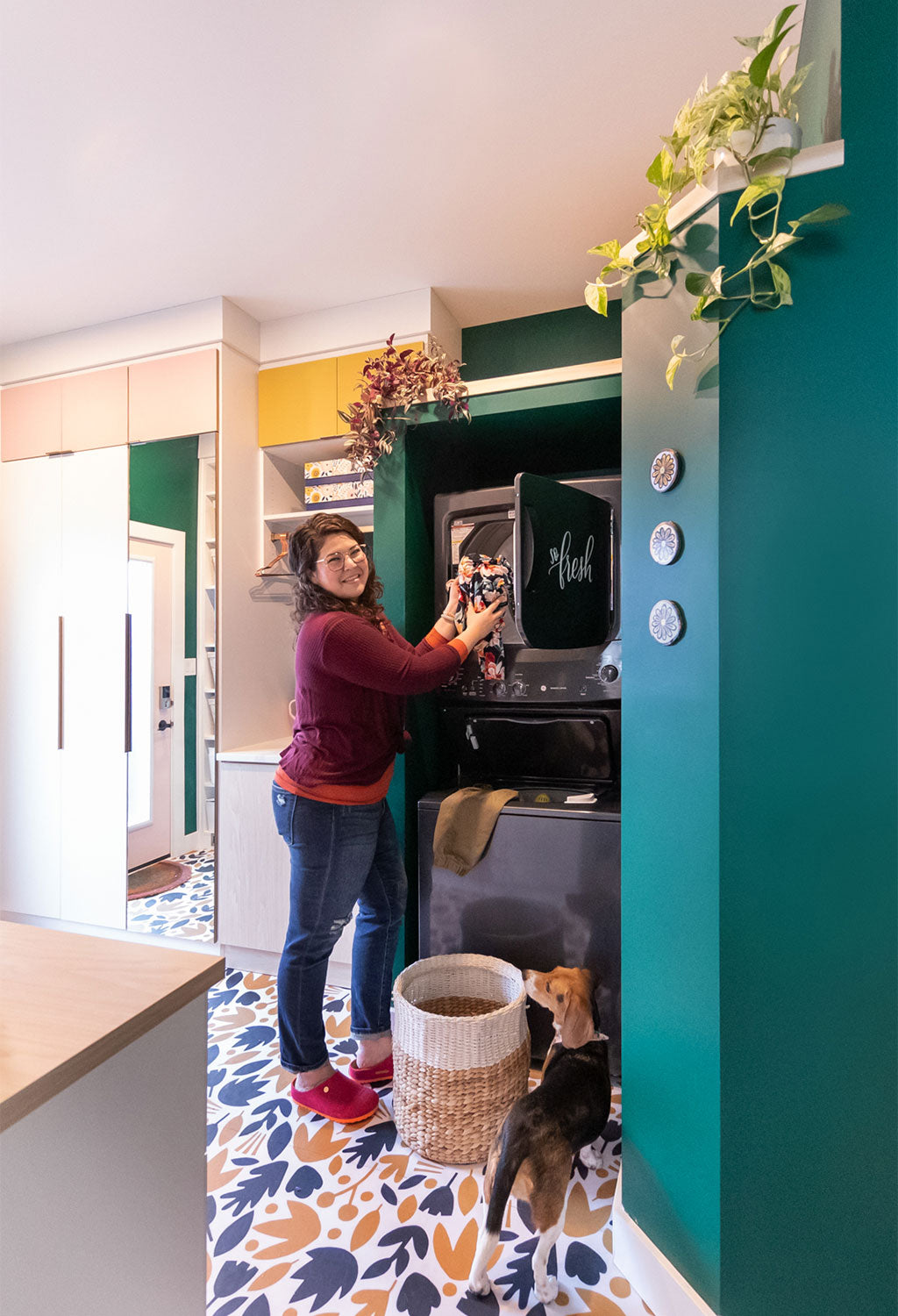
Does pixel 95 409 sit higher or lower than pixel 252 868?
higher

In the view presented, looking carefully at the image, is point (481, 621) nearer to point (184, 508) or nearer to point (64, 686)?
point (184, 508)

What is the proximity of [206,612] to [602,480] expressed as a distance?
1640 millimetres

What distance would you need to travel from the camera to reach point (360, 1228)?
4.75ft

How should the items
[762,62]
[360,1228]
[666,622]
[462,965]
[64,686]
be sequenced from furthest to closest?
[64,686]
[462,965]
[360,1228]
[666,622]
[762,62]

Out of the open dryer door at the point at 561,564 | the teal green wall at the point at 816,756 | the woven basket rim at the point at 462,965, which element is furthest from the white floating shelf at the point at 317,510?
the teal green wall at the point at 816,756

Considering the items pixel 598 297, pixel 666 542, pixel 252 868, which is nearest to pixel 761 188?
pixel 598 297

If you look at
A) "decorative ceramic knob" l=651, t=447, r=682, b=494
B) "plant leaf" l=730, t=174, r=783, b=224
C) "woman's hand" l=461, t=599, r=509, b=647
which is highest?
"plant leaf" l=730, t=174, r=783, b=224

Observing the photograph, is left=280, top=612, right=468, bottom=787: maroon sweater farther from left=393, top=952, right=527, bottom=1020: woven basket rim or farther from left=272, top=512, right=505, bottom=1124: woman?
left=393, top=952, right=527, bottom=1020: woven basket rim

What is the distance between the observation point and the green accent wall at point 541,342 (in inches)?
108

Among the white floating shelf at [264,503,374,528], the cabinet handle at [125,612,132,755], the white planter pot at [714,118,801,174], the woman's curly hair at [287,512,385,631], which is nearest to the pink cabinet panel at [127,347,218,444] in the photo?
the white floating shelf at [264,503,374,528]

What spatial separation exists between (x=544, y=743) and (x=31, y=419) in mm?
2736

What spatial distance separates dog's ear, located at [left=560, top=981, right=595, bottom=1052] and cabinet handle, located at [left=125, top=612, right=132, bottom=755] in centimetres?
211

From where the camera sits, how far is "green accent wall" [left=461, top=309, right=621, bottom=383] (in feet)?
9.03

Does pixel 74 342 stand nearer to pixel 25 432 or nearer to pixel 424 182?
pixel 25 432
